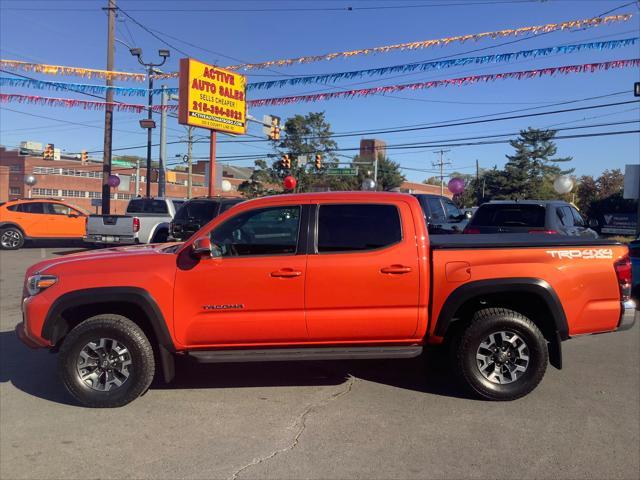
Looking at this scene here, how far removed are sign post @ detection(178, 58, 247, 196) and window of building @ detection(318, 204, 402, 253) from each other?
47.9ft

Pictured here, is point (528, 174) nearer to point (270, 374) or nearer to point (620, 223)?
point (620, 223)

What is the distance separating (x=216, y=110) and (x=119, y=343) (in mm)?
15837

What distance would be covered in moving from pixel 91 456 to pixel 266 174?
48.8m

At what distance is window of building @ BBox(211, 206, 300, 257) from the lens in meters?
4.49

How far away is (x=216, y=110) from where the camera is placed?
19.0 metres

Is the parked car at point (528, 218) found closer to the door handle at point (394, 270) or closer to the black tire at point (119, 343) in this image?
the door handle at point (394, 270)

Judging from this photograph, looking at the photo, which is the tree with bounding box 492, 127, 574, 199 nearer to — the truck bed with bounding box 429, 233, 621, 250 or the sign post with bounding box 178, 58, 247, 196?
the sign post with bounding box 178, 58, 247, 196

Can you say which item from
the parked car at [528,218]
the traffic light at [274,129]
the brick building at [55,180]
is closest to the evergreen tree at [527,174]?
the traffic light at [274,129]

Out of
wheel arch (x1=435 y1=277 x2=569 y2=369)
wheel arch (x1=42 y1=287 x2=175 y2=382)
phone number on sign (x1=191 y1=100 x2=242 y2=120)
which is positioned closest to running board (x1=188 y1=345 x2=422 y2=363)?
wheel arch (x1=42 y1=287 x2=175 y2=382)

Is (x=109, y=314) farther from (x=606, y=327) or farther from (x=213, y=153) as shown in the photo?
(x=213, y=153)

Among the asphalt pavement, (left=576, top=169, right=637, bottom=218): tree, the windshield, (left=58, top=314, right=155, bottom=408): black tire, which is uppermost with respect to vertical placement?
(left=576, top=169, right=637, bottom=218): tree

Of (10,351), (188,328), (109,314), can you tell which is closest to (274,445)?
(188,328)

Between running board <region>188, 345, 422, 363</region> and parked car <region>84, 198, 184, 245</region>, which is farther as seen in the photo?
parked car <region>84, 198, 184, 245</region>

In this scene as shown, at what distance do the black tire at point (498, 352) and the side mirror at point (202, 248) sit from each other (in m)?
2.35
